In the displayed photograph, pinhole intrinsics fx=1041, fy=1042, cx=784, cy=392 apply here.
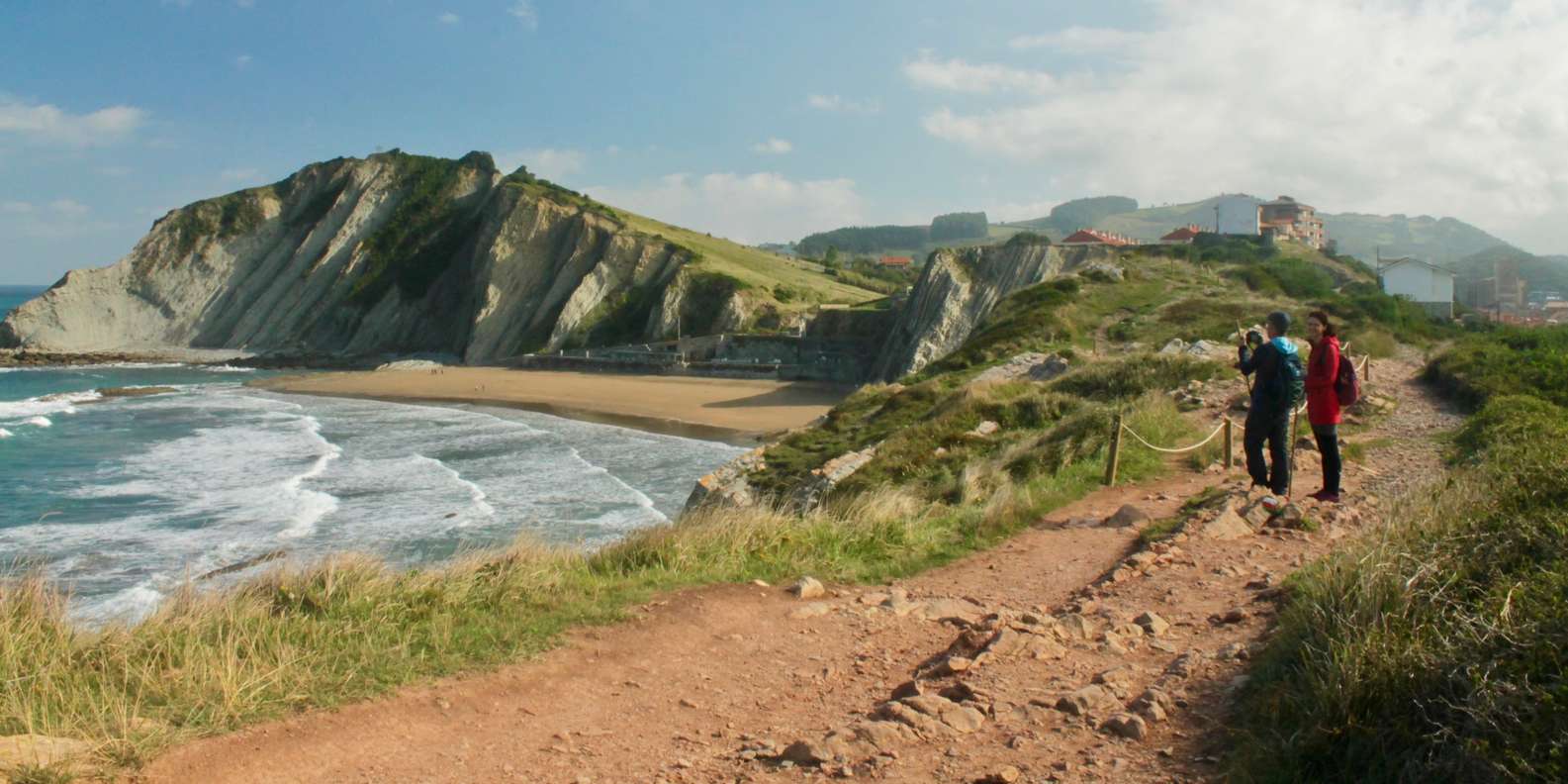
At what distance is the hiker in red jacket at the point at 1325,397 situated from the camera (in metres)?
8.31

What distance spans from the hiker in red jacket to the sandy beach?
73.5 ft

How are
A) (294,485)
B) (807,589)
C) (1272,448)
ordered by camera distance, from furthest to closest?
(294,485) → (1272,448) → (807,589)

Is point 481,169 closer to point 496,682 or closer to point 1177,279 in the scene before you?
point 1177,279

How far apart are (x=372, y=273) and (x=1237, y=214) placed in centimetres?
6430

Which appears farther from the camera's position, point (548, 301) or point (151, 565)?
point (548, 301)

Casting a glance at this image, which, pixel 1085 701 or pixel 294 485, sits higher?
pixel 1085 701

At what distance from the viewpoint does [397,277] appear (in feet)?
255

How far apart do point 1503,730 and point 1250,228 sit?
78.9 metres

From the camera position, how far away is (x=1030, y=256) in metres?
47.2

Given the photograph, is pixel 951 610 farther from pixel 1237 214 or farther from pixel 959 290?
pixel 1237 214

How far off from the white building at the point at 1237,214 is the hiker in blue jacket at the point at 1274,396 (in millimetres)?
71565

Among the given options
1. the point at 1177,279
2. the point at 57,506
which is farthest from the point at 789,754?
the point at 1177,279

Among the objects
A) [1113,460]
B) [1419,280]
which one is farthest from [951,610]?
[1419,280]

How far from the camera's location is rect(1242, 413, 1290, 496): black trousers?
28.0 ft
